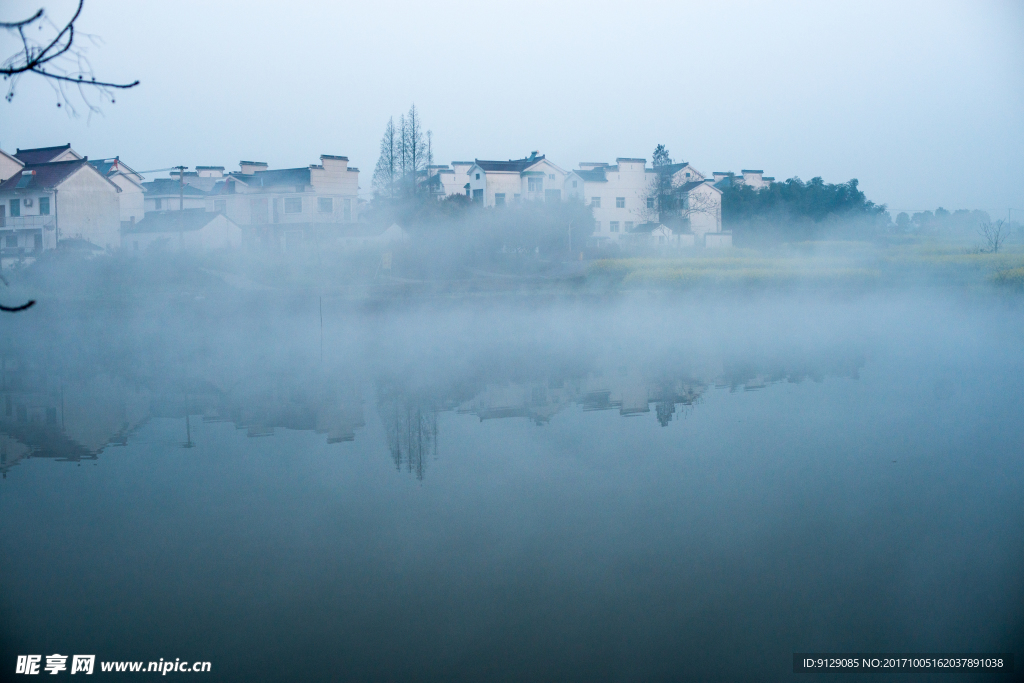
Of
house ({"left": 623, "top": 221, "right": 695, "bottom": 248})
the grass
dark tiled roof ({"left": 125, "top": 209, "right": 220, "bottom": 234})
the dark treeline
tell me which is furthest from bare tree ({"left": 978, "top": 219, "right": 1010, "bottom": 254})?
dark tiled roof ({"left": 125, "top": 209, "right": 220, "bottom": 234})

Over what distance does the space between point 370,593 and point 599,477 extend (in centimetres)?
194

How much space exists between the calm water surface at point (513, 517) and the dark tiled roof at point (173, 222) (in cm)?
1756

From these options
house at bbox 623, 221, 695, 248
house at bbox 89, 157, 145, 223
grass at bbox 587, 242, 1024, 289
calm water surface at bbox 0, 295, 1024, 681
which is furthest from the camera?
house at bbox 623, 221, 695, 248

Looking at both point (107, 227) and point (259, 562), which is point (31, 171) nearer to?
point (107, 227)

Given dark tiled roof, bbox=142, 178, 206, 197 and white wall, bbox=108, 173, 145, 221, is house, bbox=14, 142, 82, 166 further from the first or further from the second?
dark tiled roof, bbox=142, 178, 206, 197

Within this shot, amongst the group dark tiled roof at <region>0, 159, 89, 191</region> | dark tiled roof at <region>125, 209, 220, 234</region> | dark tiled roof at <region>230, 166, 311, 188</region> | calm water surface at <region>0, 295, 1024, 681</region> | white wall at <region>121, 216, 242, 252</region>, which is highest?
dark tiled roof at <region>230, 166, 311, 188</region>

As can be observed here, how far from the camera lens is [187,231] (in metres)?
25.0

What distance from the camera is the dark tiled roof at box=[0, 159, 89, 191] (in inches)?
846

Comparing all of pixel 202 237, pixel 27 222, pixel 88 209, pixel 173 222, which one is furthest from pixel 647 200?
pixel 27 222

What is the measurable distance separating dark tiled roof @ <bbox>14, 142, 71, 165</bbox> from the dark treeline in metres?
25.7

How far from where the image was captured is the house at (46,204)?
Result: 70.7 feet

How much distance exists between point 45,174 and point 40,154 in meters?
4.10

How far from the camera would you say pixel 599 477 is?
4.91 m

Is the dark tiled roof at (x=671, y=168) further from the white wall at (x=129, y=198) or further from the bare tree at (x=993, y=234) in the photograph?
the white wall at (x=129, y=198)
